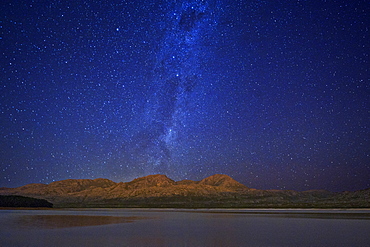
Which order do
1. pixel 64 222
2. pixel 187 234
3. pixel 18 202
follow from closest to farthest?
pixel 187 234 < pixel 64 222 < pixel 18 202

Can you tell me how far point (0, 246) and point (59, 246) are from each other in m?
3.17

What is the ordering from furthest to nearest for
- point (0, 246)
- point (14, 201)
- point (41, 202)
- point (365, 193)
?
point (365, 193) → point (41, 202) → point (14, 201) → point (0, 246)

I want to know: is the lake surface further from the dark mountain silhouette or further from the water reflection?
the dark mountain silhouette

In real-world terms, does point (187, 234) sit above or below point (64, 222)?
below

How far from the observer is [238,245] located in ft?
57.9

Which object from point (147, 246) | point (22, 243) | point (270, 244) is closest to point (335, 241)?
point (270, 244)

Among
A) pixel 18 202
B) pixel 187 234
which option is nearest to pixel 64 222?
pixel 187 234

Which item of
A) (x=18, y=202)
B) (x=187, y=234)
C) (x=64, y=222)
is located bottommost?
(x=187, y=234)

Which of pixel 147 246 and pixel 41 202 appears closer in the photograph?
pixel 147 246

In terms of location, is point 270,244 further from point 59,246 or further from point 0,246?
point 0,246

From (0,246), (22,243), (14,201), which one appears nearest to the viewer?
(0,246)

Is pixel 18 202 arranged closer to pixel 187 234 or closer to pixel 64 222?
pixel 64 222

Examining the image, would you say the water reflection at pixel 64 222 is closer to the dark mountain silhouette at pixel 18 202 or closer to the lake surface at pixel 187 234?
the lake surface at pixel 187 234

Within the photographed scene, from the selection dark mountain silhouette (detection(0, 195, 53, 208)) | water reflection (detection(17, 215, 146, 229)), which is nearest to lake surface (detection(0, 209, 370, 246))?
water reflection (detection(17, 215, 146, 229))
